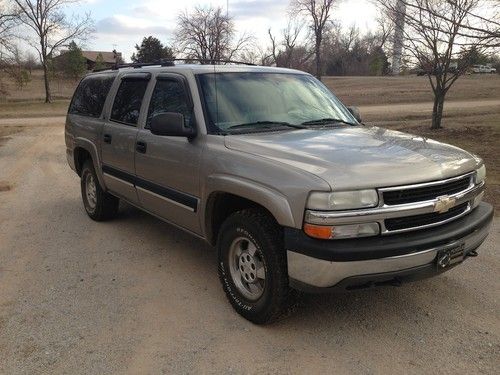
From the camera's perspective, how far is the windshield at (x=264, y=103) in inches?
162

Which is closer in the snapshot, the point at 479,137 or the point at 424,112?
the point at 479,137

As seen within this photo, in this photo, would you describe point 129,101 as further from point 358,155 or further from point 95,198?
point 358,155

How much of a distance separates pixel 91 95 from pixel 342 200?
4372 mm

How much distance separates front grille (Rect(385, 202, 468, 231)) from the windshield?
139 cm

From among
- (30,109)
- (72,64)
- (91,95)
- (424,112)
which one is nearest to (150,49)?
(72,64)

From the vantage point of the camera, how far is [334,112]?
4.68 metres

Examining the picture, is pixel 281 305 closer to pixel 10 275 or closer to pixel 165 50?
pixel 10 275

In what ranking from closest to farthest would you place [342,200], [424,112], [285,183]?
[342,200], [285,183], [424,112]

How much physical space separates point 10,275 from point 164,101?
2171 mm

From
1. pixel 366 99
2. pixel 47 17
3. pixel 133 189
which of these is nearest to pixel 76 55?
pixel 47 17

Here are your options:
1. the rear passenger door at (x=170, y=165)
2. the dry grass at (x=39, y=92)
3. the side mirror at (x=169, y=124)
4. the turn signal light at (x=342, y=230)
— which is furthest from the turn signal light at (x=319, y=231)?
the dry grass at (x=39, y=92)

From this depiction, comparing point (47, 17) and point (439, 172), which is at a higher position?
point (47, 17)

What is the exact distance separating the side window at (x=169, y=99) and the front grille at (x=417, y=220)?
194 centimetres

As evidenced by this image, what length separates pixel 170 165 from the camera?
4.30m
